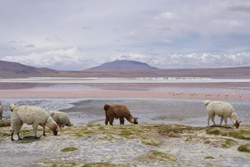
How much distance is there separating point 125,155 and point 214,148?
16.1 feet

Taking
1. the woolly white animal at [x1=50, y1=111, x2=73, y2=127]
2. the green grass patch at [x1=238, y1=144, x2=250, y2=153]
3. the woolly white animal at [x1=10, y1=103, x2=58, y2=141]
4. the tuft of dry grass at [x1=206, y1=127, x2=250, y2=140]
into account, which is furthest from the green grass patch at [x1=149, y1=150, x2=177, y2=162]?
the woolly white animal at [x1=50, y1=111, x2=73, y2=127]

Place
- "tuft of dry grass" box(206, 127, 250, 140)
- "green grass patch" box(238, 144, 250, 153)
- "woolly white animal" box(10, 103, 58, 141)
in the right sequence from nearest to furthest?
"green grass patch" box(238, 144, 250, 153)
"woolly white animal" box(10, 103, 58, 141)
"tuft of dry grass" box(206, 127, 250, 140)

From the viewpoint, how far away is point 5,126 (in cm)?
2794

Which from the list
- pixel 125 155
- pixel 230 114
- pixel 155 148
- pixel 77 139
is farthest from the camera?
pixel 230 114

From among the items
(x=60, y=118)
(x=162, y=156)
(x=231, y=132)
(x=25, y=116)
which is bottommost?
(x=162, y=156)

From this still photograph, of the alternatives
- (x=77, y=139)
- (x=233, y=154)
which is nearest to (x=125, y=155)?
(x=77, y=139)

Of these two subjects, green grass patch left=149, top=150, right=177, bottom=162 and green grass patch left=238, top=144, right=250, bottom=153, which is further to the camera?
green grass patch left=238, top=144, right=250, bottom=153

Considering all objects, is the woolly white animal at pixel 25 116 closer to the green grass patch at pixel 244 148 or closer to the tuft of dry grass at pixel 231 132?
the tuft of dry grass at pixel 231 132

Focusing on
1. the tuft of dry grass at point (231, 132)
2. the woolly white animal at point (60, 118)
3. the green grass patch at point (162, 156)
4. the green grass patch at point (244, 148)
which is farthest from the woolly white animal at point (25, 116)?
the green grass patch at point (244, 148)

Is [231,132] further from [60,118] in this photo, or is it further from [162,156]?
[60,118]

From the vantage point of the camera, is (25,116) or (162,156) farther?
(25,116)

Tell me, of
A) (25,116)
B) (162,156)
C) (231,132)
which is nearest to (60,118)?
(25,116)

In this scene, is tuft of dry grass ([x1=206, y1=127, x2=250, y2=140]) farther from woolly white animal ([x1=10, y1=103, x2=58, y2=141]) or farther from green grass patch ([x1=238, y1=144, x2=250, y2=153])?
woolly white animal ([x1=10, y1=103, x2=58, y2=141])

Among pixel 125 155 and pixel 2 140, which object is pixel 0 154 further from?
pixel 125 155
